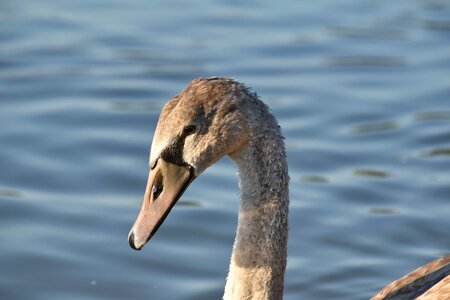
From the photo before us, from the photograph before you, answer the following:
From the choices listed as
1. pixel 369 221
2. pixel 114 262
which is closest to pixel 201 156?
pixel 114 262

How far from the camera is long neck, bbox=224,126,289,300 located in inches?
279

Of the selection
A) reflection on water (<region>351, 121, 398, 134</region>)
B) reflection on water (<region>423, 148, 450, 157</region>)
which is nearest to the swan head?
reflection on water (<region>423, 148, 450, 157</region>)

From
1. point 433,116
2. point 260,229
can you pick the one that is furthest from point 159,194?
point 433,116

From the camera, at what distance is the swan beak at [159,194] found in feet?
22.6

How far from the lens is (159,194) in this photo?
6969 millimetres

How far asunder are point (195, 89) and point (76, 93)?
19.1 feet

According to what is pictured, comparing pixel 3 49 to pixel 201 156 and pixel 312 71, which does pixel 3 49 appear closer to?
pixel 312 71

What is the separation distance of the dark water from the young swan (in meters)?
1.85

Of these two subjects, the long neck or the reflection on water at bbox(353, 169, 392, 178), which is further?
the reflection on water at bbox(353, 169, 392, 178)

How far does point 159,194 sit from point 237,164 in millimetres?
490

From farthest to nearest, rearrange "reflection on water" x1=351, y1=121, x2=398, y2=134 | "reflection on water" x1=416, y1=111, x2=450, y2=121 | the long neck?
"reflection on water" x1=416, y1=111, x2=450, y2=121 → "reflection on water" x1=351, y1=121, x2=398, y2=134 → the long neck

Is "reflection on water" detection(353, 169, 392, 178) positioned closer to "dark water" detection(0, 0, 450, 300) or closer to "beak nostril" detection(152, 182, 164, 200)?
"dark water" detection(0, 0, 450, 300)

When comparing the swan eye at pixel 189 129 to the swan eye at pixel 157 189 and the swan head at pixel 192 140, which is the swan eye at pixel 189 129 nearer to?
the swan head at pixel 192 140

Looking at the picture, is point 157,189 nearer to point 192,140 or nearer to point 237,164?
point 192,140
